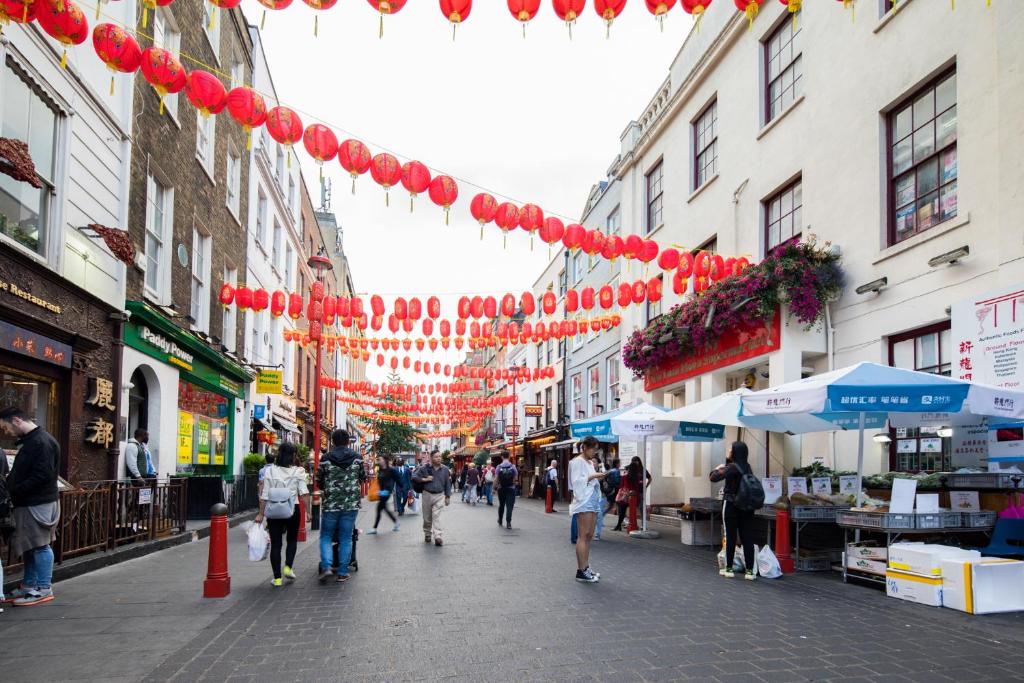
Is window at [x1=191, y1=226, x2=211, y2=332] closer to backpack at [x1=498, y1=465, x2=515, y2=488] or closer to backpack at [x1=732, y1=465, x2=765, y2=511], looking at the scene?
backpack at [x1=498, y1=465, x2=515, y2=488]

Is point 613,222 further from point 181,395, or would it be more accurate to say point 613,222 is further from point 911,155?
point 181,395

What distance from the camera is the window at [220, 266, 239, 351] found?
20344mm

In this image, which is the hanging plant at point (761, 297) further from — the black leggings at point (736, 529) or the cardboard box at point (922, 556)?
the cardboard box at point (922, 556)

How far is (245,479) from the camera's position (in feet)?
62.4

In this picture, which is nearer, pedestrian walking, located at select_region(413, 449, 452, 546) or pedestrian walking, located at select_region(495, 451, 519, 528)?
pedestrian walking, located at select_region(413, 449, 452, 546)

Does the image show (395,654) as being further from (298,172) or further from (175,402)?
(298,172)

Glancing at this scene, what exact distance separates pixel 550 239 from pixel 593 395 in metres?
16.5

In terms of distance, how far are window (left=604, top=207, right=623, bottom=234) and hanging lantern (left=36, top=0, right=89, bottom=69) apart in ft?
65.0

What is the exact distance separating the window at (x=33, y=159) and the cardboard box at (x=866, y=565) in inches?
433

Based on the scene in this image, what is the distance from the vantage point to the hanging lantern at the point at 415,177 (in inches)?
414

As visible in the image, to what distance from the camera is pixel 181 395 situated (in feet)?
54.0

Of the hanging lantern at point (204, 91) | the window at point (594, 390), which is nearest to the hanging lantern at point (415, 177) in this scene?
the hanging lantern at point (204, 91)

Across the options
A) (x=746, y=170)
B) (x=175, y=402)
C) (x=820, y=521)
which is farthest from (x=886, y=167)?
(x=175, y=402)

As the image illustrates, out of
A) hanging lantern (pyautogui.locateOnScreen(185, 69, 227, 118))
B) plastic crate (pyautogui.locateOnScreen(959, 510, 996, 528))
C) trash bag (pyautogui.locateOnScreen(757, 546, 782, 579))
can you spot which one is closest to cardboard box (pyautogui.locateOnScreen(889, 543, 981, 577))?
plastic crate (pyautogui.locateOnScreen(959, 510, 996, 528))
